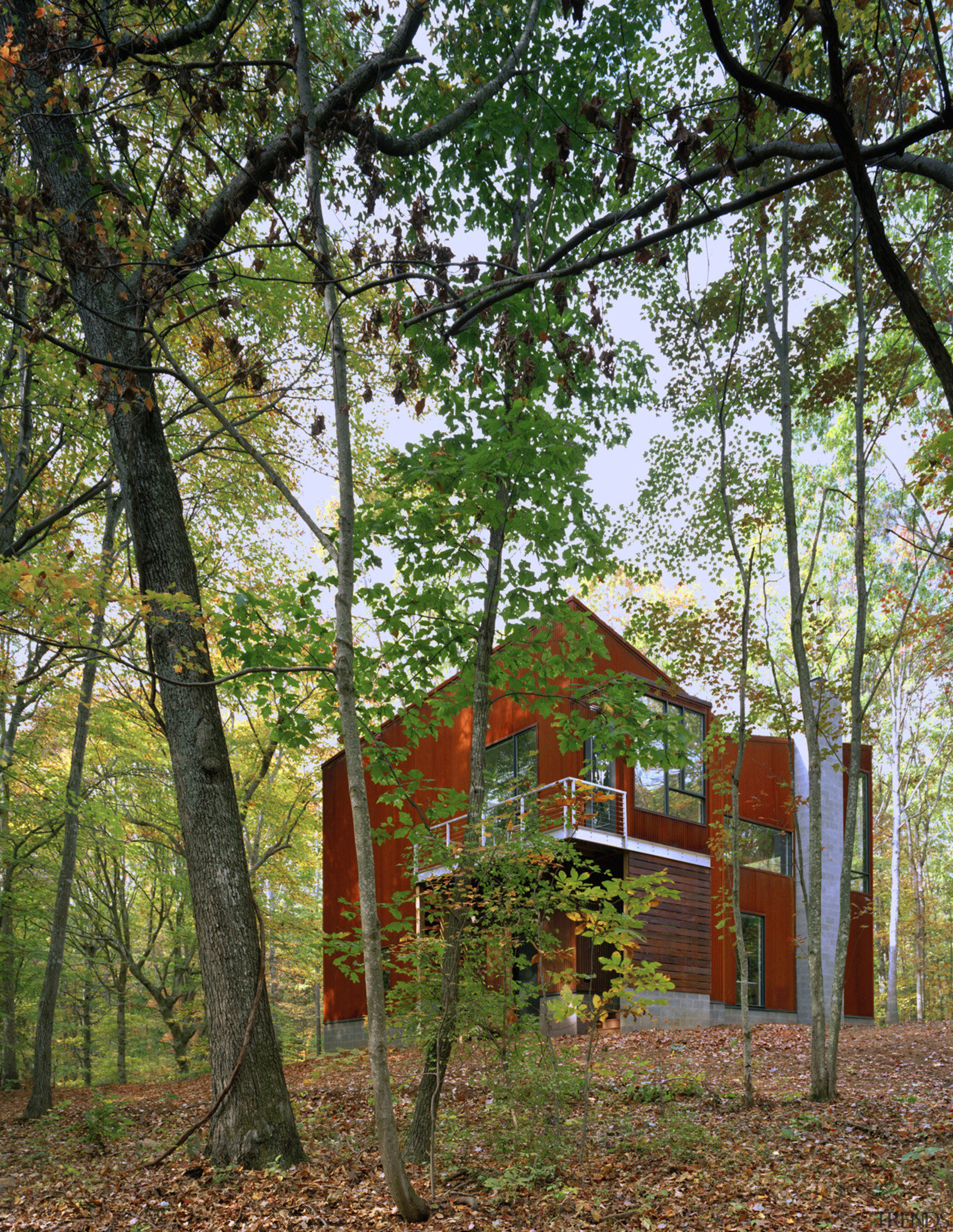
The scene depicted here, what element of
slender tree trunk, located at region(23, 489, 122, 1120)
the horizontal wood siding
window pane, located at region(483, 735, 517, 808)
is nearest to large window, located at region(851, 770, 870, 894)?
the horizontal wood siding

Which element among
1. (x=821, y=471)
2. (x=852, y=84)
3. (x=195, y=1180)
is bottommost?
(x=195, y=1180)

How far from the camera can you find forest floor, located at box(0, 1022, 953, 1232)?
4.55 meters

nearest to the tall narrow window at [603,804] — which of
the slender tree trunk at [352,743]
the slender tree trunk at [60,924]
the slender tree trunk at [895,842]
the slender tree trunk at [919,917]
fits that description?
the slender tree trunk at [60,924]

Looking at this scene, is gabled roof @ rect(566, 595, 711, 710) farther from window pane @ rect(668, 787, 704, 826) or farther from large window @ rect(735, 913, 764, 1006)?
large window @ rect(735, 913, 764, 1006)

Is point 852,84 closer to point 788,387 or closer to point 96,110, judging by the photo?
point 788,387

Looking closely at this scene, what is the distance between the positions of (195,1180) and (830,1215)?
3.81 m

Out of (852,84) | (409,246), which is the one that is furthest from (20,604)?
(852,84)

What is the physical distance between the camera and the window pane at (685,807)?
14.3 metres

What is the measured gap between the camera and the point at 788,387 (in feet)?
26.6

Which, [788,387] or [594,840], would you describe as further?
[594,840]

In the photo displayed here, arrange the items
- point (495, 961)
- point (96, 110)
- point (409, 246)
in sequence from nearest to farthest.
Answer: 1. point (96, 110)
2. point (409, 246)
3. point (495, 961)

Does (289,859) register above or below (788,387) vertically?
below

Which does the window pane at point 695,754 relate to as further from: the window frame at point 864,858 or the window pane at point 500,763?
the window frame at point 864,858

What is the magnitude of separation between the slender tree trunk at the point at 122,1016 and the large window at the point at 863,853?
16522 mm
